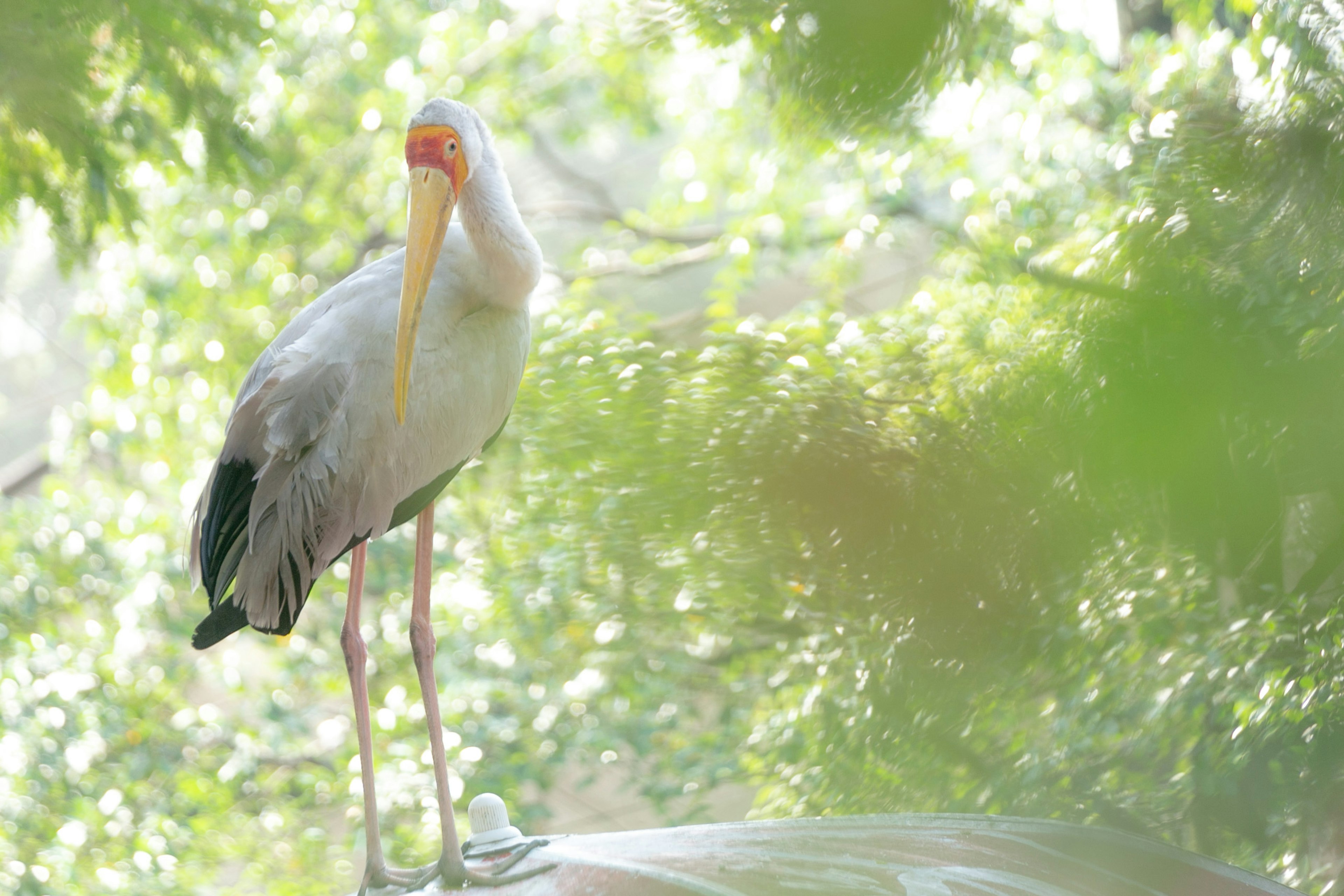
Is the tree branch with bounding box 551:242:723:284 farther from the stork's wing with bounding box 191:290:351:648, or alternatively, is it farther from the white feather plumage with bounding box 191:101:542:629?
the stork's wing with bounding box 191:290:351:648

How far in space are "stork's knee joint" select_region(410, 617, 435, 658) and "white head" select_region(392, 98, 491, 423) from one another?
492mm

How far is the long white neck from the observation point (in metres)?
1.42

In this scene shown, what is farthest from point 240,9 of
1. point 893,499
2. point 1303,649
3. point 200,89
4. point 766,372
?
point 1303,649

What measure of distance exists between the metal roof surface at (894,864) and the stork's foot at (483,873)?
1cm

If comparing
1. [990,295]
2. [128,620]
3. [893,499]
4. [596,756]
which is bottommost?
[596,756]

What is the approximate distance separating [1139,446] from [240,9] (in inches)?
77.4

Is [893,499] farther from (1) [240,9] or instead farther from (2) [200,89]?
(1) [240,9]

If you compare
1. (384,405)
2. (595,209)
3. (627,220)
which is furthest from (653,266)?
(384,405)

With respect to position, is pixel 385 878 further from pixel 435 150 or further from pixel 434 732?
pixel 435 150

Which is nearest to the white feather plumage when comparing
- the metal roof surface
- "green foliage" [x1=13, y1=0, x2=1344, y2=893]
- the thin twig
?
"green foliage" [x1=13, y1=0, x2=1344, y2=893]

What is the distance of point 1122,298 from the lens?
0.42 meters

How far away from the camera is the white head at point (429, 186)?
4.09ft

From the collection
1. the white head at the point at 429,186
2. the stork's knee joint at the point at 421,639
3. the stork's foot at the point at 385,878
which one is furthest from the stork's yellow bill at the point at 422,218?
the stork's foot at the point at 385,878

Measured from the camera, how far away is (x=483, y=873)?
1265 mm
